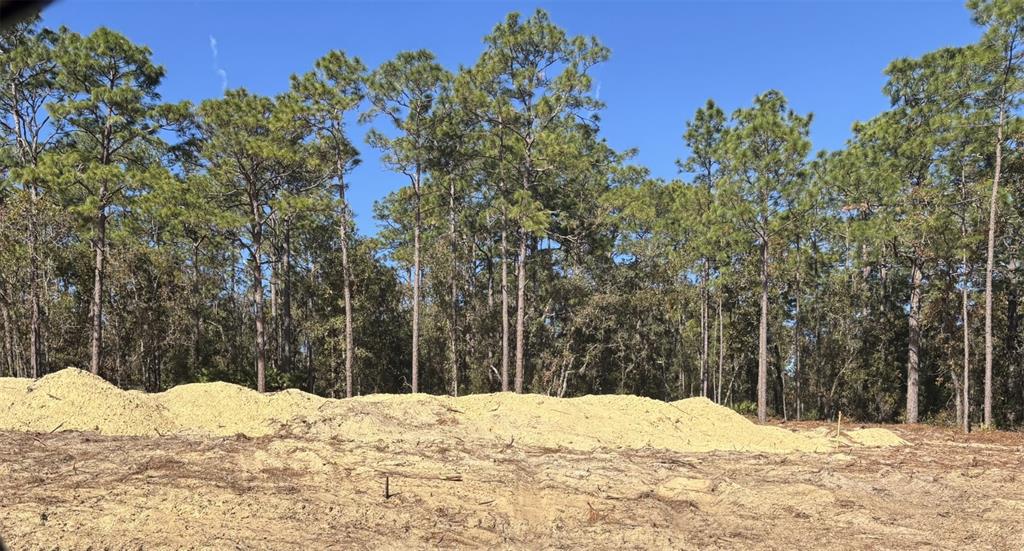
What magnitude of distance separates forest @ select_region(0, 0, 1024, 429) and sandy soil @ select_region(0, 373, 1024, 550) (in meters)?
6.94

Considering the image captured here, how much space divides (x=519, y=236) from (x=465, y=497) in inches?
643

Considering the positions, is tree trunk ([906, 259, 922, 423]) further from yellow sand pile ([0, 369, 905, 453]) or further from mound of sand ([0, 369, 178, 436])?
mound of sand ([0, 369, 178, 436])

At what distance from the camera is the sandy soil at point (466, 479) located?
592 cm

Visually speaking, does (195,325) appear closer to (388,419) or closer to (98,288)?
(98,288)

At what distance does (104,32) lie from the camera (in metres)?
16.2

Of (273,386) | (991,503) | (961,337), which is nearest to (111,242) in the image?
(273,386)

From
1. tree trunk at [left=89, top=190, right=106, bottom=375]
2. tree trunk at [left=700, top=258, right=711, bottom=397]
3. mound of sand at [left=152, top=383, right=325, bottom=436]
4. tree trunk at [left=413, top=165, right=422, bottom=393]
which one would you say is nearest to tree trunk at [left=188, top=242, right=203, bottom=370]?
tree trunk at [left=89, top=190, right=106, bottom=375]

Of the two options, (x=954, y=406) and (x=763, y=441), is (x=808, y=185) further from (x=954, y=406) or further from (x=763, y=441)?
(x=954, y=406)

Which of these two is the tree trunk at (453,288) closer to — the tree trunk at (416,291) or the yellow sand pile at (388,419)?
the tree trunk at (416,291)

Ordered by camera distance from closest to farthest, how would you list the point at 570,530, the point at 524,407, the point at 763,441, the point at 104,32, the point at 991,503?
the point at 570,530 < the point at 991,503 < the point at 763,441 < the point at 524,407 < the point at 104,32

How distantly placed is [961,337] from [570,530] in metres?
23.1

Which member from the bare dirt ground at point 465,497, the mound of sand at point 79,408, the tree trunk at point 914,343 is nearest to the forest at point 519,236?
the tree trunk at point 914,343

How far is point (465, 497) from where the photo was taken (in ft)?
23.7

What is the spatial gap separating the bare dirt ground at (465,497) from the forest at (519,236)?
9.21 meters
